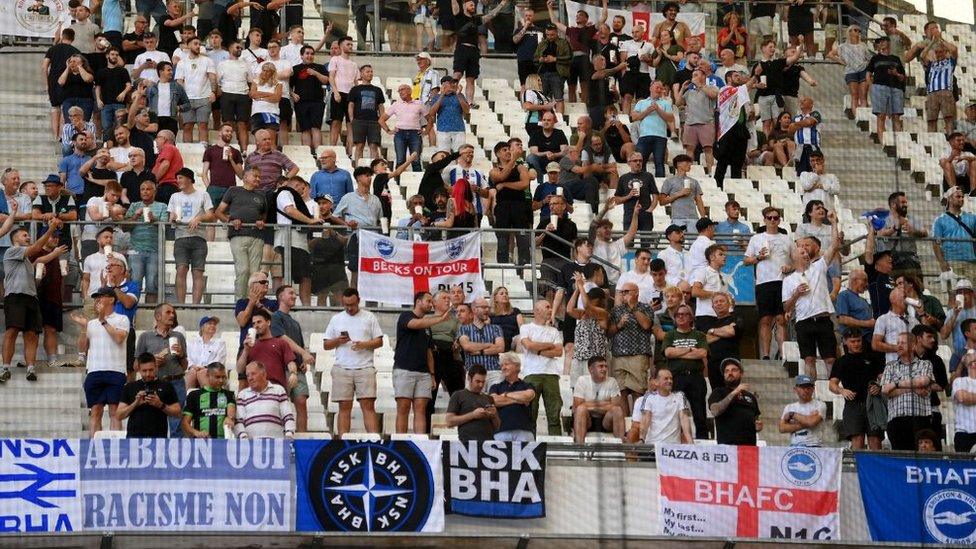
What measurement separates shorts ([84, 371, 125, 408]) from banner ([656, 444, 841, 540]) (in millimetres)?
4519

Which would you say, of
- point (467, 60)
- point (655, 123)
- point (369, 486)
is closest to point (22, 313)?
point (369, 486)

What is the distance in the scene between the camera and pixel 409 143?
918 inches

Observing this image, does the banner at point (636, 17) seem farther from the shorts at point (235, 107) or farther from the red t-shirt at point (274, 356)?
the red t-shirt at point (274, 356)

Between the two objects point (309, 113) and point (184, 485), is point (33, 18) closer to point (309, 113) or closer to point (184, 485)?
point (309, 113)

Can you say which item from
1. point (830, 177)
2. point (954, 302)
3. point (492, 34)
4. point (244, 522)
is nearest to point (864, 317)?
point (954, 302)

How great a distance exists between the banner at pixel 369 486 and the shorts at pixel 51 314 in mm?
3571

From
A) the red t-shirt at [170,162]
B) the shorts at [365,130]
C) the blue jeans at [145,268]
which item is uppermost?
the shorts at [365,130]

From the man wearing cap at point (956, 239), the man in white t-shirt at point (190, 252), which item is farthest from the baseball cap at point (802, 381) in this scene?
the man in white t-shirt at point (190, 252)

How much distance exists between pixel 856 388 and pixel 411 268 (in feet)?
14.0

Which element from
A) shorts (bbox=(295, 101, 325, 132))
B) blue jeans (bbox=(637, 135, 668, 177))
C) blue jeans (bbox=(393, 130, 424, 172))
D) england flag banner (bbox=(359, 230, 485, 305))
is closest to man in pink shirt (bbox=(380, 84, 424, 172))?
blue jeans (bbox=(393, 130, 424, 172))

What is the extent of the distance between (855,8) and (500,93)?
5.14 meters

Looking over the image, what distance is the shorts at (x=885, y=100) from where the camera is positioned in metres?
26.3

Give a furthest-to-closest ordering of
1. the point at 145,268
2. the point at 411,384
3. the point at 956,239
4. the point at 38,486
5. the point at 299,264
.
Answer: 1. the point at 956,239
2. the point at 299,264
3. the point at 145,268
4. the point at 411,384
5. the point at 38,486

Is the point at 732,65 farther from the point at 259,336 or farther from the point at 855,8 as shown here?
the point at 259,336
